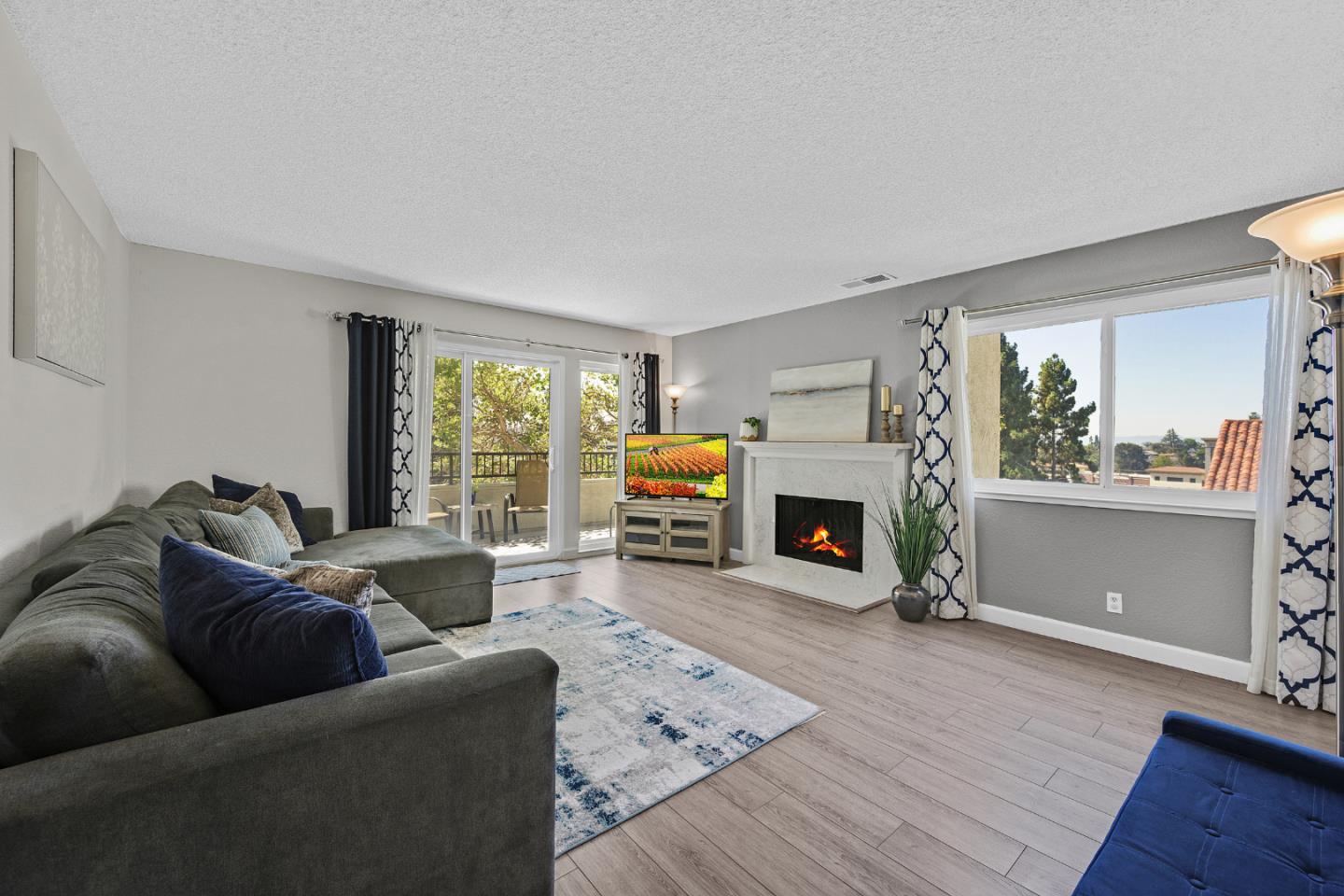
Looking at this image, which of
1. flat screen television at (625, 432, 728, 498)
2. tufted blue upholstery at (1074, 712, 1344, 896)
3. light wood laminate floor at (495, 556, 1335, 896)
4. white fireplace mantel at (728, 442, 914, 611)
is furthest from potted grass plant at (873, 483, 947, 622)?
tufted blue upholstery at (1074, 712, 1344, 896)

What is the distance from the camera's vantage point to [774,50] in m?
1.76

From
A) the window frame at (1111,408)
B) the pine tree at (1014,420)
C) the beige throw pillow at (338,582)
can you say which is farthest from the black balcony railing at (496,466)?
the pine tree at (1014,420)

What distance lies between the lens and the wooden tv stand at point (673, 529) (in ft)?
17.8

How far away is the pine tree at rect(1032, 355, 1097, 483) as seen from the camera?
3.61 metres

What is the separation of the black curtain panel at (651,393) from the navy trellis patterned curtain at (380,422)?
2.45m

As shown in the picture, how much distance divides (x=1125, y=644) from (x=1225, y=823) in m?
2.49

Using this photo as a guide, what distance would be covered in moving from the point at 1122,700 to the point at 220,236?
5461mm

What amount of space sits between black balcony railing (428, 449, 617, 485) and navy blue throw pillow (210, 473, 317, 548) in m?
1.08

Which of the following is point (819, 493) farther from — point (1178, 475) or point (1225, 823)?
point (1225, 823)

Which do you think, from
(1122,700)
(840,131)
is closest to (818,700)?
(1122,700)

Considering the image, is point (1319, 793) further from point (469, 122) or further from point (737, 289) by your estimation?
point (737, 289)

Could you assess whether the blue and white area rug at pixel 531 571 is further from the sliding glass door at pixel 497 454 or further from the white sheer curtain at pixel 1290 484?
the white sheer curtain at pixel 1290 484

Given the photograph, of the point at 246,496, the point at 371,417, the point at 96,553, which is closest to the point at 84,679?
the point at 96,553

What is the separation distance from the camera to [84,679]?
3.07 ft
